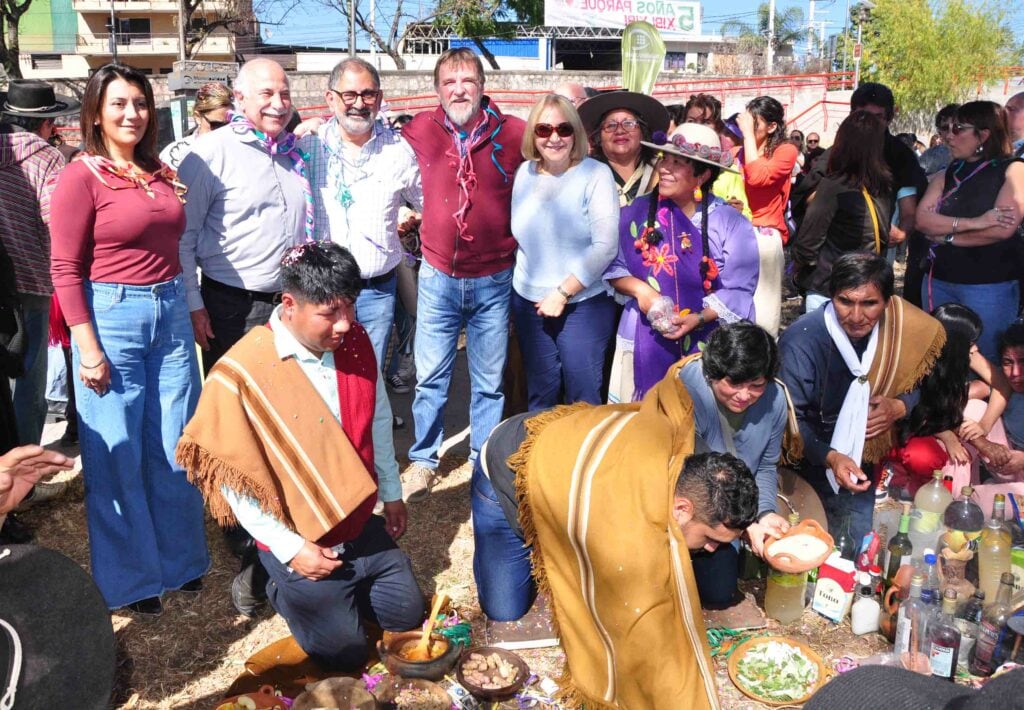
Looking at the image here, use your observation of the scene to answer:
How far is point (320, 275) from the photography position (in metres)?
2.72

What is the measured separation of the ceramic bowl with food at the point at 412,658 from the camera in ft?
9.78

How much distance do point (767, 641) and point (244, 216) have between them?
2587mm

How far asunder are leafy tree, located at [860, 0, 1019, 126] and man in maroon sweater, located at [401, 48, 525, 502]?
32.3m

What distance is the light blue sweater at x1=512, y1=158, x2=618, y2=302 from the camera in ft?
13.1

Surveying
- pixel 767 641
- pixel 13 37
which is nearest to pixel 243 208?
pixel 767 641

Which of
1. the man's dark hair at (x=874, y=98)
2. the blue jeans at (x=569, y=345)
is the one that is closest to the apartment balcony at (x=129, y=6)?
the man's dark hair at (x=874, y=98)

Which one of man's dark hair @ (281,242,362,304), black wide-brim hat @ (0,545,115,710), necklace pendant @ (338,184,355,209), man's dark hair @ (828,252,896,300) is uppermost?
necklace pendant @ (338,184,355,209)

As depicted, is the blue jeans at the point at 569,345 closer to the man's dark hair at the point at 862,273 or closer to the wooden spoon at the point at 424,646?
the man's dark hair at the point at 862,273

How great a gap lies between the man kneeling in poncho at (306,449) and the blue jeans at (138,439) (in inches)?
20.8

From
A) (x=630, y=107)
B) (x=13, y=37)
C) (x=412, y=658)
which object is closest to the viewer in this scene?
(x=412, y=658)

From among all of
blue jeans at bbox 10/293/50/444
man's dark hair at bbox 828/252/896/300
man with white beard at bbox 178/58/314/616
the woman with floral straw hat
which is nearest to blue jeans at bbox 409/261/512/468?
the woman with floral straw hat

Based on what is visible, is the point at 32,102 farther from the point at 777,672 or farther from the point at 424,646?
the point at 777,672

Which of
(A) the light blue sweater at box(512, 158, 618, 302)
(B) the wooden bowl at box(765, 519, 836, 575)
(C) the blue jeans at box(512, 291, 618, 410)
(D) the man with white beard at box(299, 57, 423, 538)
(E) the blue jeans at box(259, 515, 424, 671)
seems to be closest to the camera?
(E) the blue jeans at box(259, 515, 424, 671)

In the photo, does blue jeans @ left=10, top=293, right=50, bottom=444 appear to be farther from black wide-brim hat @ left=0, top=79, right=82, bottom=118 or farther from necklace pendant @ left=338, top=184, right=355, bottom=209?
necklace pendant @ left=338, top=184, right=355, bottom=209
